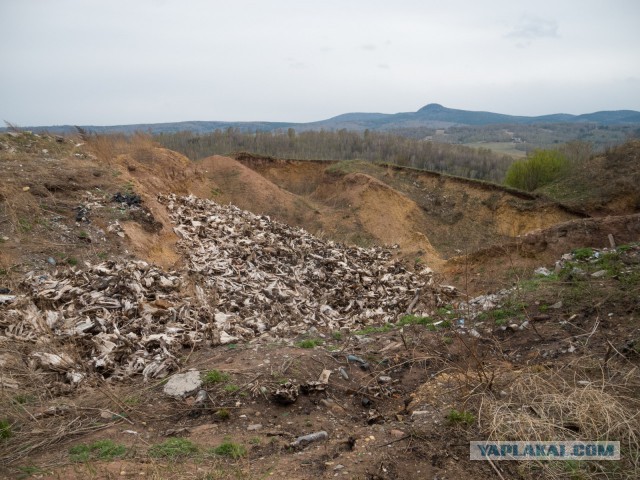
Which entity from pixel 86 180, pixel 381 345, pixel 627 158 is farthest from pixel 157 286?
pixel 627 158

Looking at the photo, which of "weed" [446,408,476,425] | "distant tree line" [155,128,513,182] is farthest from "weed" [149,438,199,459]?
"distant tree line" [155,128,513,182]

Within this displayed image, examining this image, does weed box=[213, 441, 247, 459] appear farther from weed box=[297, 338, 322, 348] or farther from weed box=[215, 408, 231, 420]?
weed box=[297, 338, 322, 348]

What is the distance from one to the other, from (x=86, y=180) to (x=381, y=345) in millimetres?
7720

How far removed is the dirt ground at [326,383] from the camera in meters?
2.92

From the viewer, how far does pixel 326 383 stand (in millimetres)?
4320

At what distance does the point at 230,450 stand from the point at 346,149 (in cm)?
3216

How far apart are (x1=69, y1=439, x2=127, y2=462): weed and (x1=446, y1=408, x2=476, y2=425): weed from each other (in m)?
2.56

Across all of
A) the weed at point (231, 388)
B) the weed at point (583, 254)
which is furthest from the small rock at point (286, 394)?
the weed at point (583, 254)

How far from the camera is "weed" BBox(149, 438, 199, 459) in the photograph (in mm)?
3128

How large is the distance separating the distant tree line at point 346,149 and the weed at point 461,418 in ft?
85.9

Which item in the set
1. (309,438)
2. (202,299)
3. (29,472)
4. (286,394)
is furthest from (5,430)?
(202,299)

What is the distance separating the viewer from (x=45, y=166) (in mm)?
9312

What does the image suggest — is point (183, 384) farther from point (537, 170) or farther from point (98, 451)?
point (537, 170)

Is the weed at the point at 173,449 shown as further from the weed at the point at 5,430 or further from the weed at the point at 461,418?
the weed at the point at 461,418
